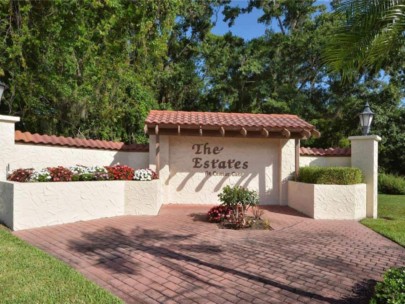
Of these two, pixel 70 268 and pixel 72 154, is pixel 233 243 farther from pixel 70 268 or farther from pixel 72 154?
pixel 72 154

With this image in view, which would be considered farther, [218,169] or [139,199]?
[218,169]

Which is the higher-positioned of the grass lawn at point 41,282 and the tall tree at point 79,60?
the tall tree at point 79,60

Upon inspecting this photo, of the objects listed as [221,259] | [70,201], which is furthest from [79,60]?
[221,259]

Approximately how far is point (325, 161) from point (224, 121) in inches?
166

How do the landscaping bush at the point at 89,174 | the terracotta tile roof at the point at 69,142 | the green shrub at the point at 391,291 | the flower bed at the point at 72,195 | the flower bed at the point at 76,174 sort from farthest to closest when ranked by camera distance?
the terracotta tile roof at the point at 69,142 → the landscaping bush at the point at 89,174 → the flower bed at the point at 76,174 → the flower bed at the point at 72,195 → the green shrub at the point at 391,291

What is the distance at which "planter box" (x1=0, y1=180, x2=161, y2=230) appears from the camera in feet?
22.2

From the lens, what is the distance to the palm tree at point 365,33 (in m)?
3.91

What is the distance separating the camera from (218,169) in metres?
11.1

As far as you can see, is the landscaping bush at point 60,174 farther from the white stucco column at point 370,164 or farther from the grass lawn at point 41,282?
the white stucco column at point 370,164

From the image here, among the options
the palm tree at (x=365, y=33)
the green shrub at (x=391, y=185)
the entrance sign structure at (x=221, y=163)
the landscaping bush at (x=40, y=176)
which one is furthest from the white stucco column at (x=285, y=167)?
the green shrub at (x=391, y=185)

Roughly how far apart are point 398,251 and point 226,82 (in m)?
17.4

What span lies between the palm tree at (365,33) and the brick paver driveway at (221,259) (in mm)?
3404

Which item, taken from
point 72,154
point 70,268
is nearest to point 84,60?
point 72,154

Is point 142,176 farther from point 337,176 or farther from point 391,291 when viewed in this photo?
point 391,291
